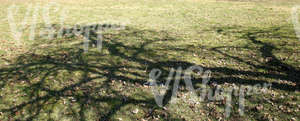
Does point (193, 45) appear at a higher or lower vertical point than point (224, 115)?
higher

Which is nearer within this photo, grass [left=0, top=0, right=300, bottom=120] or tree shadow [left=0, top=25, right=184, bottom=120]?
grass [left=0, top=0, right=300, bottom=120]

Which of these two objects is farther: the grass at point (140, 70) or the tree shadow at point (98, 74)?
the tree shadow at point (98, 74)

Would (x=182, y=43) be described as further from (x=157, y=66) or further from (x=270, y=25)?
(x=270, y=25)

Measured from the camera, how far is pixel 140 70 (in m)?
8.13

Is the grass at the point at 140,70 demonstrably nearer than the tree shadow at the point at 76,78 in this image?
Yes

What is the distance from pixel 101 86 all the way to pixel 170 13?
49.1 feet

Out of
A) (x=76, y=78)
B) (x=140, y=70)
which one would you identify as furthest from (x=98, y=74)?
(x=140, y=70)

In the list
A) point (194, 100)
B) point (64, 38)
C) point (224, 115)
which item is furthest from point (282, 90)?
point (64, 38)

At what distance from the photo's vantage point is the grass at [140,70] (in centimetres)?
586

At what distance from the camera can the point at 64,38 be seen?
1270 cm

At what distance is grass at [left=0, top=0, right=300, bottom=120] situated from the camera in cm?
586

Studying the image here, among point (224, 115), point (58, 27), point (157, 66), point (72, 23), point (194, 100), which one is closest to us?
point (224, 115)

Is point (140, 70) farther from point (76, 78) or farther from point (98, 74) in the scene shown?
point (76, 78)

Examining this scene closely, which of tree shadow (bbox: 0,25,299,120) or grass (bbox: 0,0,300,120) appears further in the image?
tree shadow (bbox: 0,25,299,120)
